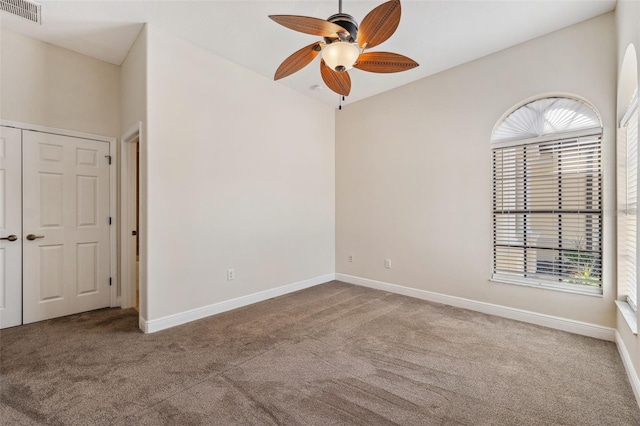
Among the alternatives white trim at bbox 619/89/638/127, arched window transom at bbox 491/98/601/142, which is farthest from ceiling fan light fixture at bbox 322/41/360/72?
arched window transom at bbox 491/98/601/142

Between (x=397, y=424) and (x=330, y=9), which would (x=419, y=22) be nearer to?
(x=330, y=9)

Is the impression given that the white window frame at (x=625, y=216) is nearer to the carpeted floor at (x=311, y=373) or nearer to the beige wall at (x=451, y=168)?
the beige wall at (x=451, y=168)

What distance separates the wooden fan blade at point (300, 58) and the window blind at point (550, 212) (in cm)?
239

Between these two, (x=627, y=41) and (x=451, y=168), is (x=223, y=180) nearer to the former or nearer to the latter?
(x=451, y=168)

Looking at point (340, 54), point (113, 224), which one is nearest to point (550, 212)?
point (340, 54)

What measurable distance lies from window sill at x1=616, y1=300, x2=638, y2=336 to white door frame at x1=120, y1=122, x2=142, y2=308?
15.8 feet

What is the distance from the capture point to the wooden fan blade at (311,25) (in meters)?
1.85

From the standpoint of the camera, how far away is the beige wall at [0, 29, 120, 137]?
9.94ft

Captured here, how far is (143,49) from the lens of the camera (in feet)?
9.73

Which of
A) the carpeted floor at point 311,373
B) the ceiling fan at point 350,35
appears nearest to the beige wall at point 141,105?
the carpeted floor at point 311,373

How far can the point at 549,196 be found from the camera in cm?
304

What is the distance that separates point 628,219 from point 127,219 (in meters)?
5.15

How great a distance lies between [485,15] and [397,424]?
337cm

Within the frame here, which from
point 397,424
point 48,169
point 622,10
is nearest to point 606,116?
point 622,10
